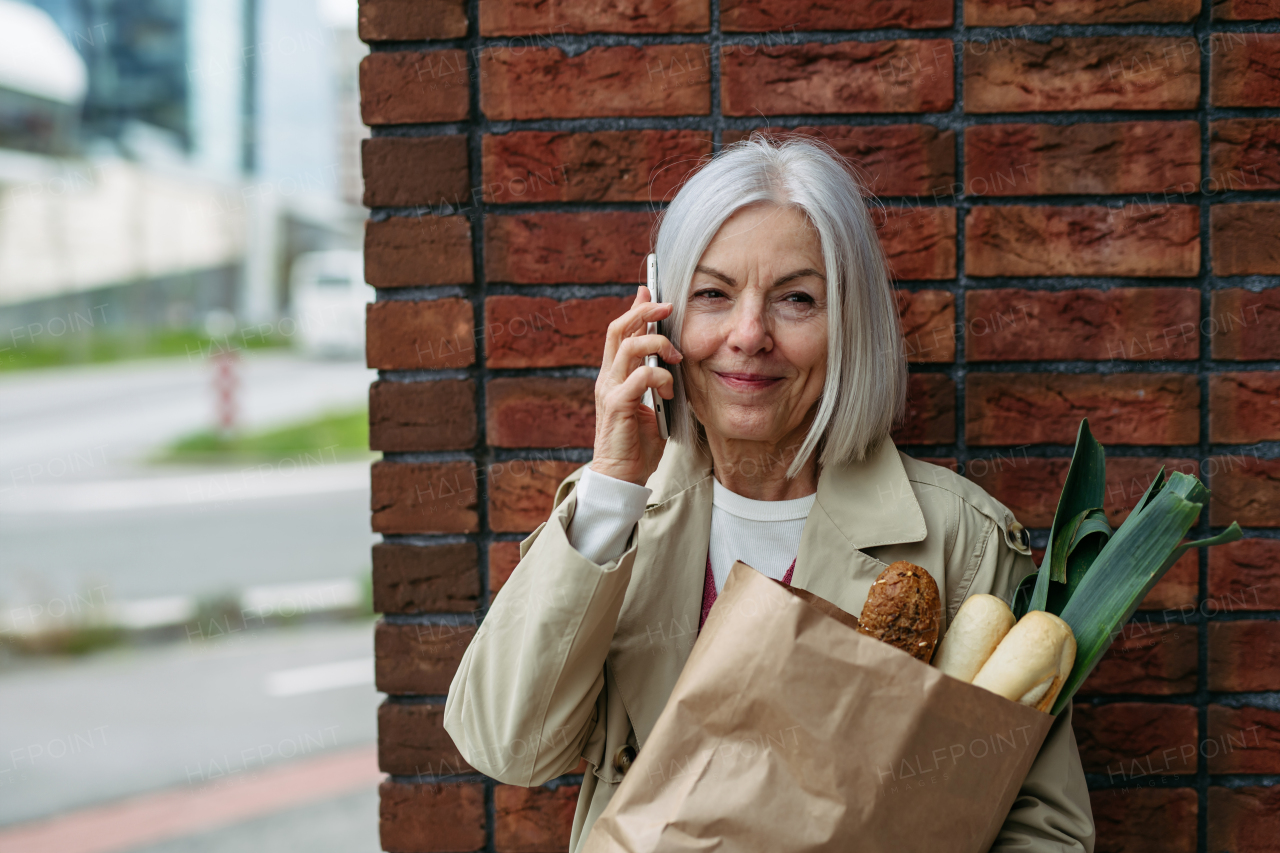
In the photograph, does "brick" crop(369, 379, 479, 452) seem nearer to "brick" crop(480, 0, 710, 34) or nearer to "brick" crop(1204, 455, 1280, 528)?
"brick" crop(480, 0, 710, 34)

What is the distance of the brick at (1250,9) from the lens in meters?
1.50

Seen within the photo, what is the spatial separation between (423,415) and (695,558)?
0.53 meters

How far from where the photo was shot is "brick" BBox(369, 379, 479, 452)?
1.59 m

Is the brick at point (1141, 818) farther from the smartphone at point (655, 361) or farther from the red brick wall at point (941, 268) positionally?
the smartphone at point (655, 361)

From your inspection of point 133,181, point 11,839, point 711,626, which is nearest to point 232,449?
point 133,181

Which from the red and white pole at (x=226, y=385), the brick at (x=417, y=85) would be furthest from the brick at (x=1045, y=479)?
the red and white pole at (x=226, y=385)

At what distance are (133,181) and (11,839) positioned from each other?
9.52m

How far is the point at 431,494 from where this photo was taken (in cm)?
160

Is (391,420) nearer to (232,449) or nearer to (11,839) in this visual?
(11,839)

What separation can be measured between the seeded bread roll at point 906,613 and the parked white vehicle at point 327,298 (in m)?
14.2

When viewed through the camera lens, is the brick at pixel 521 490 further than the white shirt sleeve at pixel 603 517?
Yes

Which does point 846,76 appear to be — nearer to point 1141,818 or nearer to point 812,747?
point 812,747

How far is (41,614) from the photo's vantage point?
5.45 metres

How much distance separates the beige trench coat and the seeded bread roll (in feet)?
0.86
